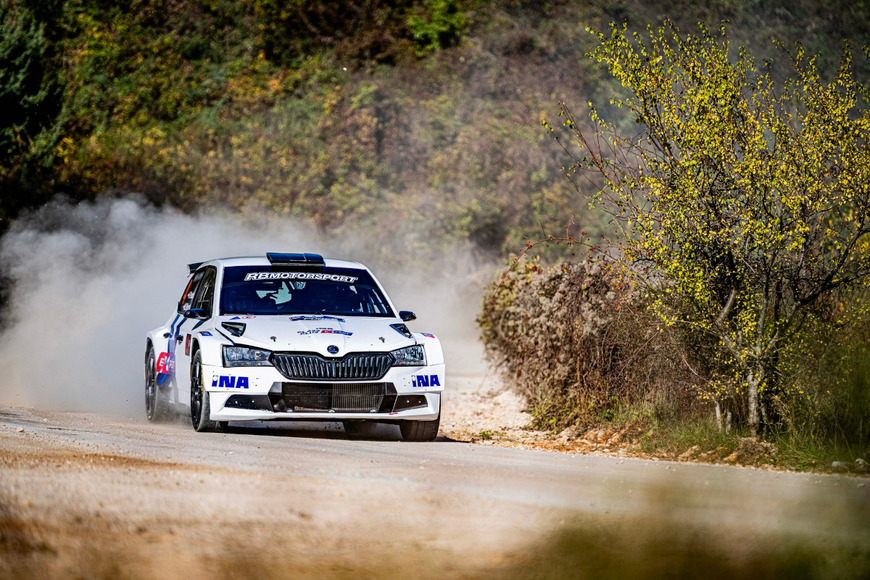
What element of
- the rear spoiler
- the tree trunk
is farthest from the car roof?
the tree trunk

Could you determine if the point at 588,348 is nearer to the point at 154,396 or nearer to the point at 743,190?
the point at 743,190

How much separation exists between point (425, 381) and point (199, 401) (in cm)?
210

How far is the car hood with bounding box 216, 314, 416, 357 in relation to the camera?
11.0 metres

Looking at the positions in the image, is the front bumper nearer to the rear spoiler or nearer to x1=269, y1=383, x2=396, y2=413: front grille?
x1=269, y1=383, x2=396, y2=413: front grille

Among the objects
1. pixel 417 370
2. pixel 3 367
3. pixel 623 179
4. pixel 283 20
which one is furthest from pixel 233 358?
pixel 283 20

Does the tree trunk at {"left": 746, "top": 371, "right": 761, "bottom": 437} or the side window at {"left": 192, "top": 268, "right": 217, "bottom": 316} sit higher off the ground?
the side window at {"left": 192, "top": 268, "right": 217, "bottom": 316}

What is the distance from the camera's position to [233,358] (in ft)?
36.1

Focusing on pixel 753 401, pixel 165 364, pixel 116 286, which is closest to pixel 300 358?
pixel 165 364

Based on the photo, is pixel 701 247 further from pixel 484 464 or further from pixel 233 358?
pixel 233 358

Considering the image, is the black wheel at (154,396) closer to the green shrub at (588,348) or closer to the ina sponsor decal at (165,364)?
the ina sponsor decal at (165,364)

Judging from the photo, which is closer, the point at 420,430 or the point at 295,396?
the point at 295,396

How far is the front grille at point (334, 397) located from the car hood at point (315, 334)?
0.31 meters

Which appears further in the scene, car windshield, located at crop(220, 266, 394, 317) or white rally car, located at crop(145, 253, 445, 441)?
car windshield, located at crop(220, 266, 394, 317)

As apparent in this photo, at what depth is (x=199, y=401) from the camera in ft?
37.7
